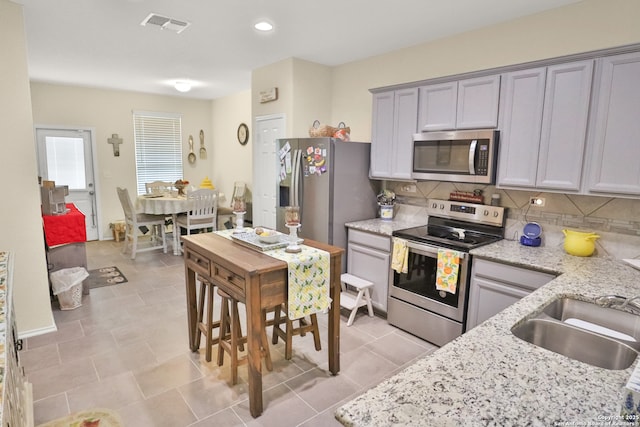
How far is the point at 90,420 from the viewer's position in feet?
6.75

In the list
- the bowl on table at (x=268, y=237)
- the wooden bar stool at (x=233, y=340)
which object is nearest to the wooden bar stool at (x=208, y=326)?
the wooden bar stool at (x=233, y=340)

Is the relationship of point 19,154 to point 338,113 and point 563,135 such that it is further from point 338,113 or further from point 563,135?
point 563,135

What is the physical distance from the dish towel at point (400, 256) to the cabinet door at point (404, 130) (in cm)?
67

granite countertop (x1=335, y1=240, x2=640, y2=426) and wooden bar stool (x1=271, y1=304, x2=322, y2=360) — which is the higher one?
granite countertop (x1=335, y1=240, x2=640, y2=426)

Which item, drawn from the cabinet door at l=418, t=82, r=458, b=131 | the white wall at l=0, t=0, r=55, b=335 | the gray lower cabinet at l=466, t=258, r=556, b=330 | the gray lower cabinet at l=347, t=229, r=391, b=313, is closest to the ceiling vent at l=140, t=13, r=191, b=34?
the white wall at l=0, t=0, r=55, b=335

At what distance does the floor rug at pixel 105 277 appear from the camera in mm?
4262

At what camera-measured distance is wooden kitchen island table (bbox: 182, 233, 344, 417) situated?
6.44 feet

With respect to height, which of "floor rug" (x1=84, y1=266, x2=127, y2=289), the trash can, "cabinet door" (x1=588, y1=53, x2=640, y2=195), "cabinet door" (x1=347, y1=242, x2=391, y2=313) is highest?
"cabinet door" (x1=588, y1=53, x2=640, y2=195)

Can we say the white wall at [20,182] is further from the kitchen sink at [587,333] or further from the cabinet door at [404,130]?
the kitchen sink at [587,333]

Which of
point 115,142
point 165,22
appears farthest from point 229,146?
point 165,22

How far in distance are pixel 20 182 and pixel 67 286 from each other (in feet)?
3.96

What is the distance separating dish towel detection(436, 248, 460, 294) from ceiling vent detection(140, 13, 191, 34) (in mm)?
2915

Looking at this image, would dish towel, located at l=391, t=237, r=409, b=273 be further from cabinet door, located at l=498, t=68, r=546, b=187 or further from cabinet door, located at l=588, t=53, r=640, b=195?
cabinet door, located at l=588, t=53, r=640, b=195

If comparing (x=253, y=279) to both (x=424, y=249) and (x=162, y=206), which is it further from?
(x=162, y=206)
